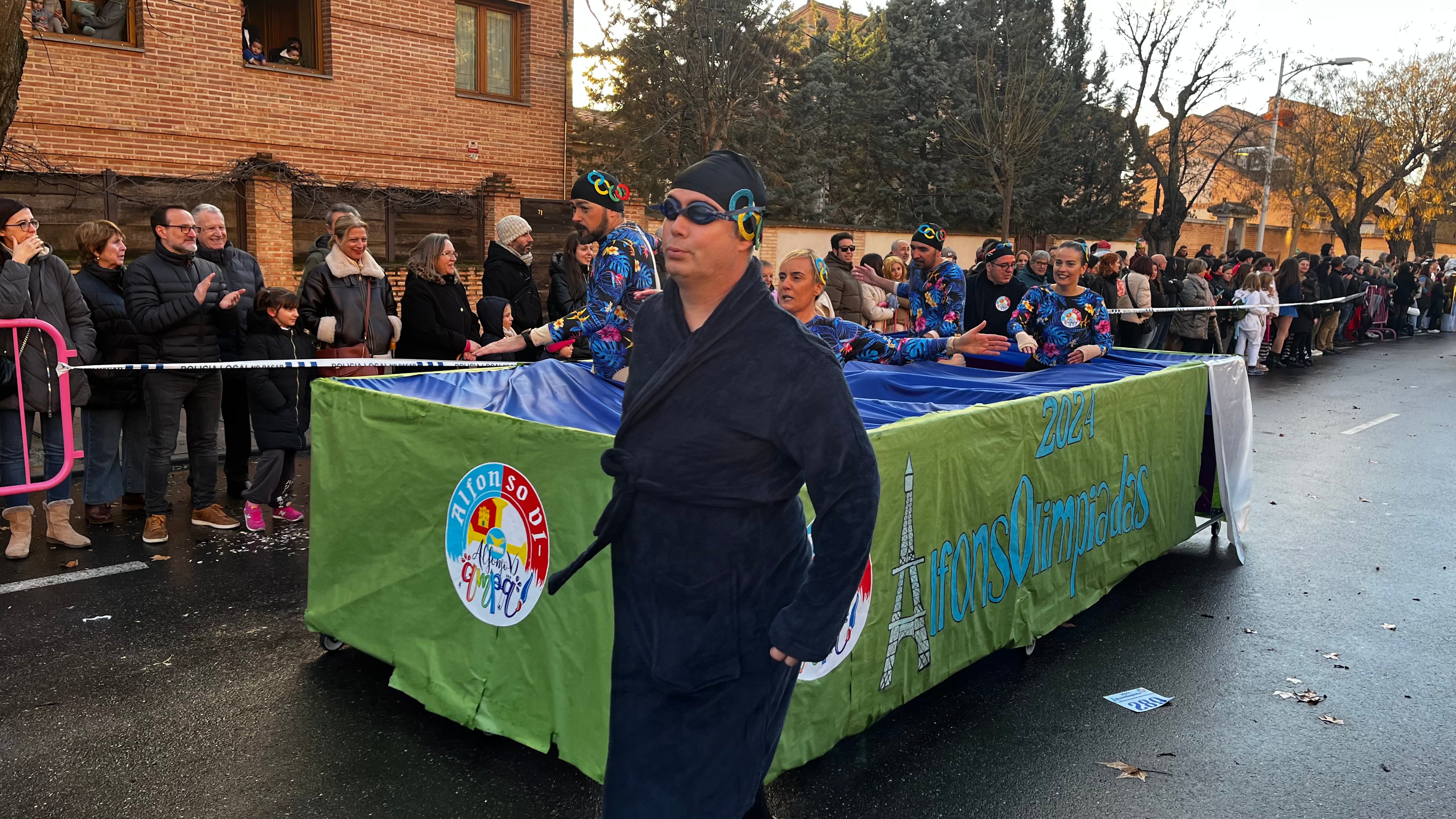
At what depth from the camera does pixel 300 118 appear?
15391 millimetres

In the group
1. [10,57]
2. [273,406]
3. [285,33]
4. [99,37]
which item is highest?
[285,33]

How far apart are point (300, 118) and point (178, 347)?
32.9ft

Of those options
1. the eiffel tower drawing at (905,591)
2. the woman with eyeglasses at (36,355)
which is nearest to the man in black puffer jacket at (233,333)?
the woman with eyeglasses at (36,355)

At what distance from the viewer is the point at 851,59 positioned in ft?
103

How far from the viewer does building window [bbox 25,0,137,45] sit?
12969mm

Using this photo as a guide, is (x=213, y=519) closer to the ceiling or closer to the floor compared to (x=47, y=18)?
closer to the floor

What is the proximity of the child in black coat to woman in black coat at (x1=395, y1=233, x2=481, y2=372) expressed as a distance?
2.54 feet

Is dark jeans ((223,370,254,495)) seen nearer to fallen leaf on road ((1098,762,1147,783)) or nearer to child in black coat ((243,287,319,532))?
child in black coat ((243,287,319,532))

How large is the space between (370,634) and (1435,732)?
4312 mm

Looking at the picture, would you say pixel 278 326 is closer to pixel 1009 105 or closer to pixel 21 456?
pixel 21 456

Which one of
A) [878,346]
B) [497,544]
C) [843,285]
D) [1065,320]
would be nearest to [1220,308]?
[843,285]

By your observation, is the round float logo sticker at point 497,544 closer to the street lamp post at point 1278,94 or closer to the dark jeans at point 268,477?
the dark jeans at point 268,477

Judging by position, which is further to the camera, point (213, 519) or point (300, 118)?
point (300, 118)

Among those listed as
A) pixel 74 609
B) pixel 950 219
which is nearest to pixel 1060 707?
pixel 74 609
